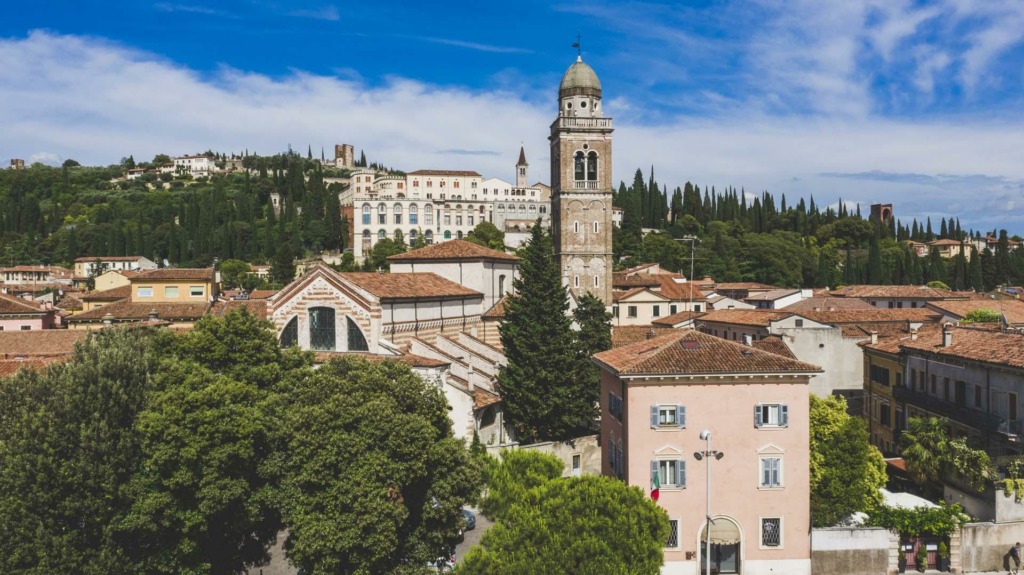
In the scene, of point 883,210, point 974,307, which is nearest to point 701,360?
point 974,307

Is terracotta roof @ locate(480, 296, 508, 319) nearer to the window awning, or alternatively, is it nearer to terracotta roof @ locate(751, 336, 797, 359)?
terracotta roof @ locate(751, 336, 797, 359)

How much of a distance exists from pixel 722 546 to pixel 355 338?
804 inches

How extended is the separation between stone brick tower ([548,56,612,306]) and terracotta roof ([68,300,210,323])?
2843 centimetres

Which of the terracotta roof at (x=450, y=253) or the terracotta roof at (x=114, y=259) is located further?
the terracotta roof at (x=114, y=259)

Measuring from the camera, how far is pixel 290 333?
3953cm

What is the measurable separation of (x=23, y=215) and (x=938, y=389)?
574 ft

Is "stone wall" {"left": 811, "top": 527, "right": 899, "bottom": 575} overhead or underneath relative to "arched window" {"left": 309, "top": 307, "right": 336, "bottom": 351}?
underneath

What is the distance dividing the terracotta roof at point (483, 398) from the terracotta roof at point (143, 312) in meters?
28.5

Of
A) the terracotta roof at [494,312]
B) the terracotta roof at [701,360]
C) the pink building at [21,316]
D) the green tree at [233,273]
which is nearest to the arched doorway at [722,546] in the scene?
the terracotta roof at [701,360]

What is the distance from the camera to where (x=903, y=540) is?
2703 centimetres

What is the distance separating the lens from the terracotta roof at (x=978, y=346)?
30016 millimetres

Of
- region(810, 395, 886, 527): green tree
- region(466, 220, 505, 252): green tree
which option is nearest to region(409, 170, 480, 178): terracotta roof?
region(466, 220, 505, 252): green tree

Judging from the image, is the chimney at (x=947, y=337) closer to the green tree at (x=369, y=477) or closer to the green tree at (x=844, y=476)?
the green tree at (x=844, y=476)

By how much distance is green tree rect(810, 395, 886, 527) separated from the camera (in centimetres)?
2759
